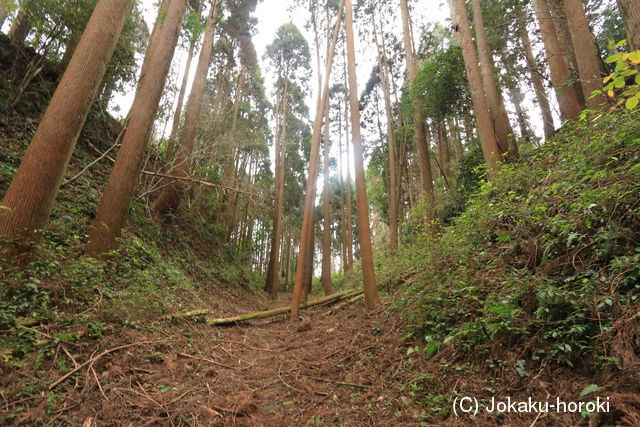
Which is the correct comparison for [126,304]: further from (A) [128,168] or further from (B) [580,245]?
(B) [580,245]

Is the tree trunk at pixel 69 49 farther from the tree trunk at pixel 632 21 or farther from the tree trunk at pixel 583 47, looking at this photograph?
the tree trunk at pixel 583 47

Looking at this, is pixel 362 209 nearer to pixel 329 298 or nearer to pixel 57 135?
pixel 329 298

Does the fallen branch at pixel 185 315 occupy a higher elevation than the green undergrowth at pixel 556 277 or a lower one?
lower

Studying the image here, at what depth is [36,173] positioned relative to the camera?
357 cm

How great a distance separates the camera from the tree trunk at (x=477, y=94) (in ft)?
22.2

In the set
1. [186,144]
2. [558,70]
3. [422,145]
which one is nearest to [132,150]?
[186,144]

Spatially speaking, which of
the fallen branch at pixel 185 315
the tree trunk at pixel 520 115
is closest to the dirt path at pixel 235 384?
the fallen branch at pixel 185 315

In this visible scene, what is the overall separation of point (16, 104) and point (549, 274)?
1076 cm

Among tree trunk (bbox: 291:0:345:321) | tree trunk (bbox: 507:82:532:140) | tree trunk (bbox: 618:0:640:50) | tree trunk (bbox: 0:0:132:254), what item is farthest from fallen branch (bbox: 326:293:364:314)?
tree trunk (bbox: 507:82:532:140)

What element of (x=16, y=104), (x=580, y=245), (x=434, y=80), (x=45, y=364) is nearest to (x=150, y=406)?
(x=45, y=364)

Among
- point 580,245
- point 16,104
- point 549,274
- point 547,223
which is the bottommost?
point 549,274

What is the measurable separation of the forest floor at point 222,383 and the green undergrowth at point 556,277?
727mm

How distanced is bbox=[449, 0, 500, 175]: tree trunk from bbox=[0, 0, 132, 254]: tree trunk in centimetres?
719

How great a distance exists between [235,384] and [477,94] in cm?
780
